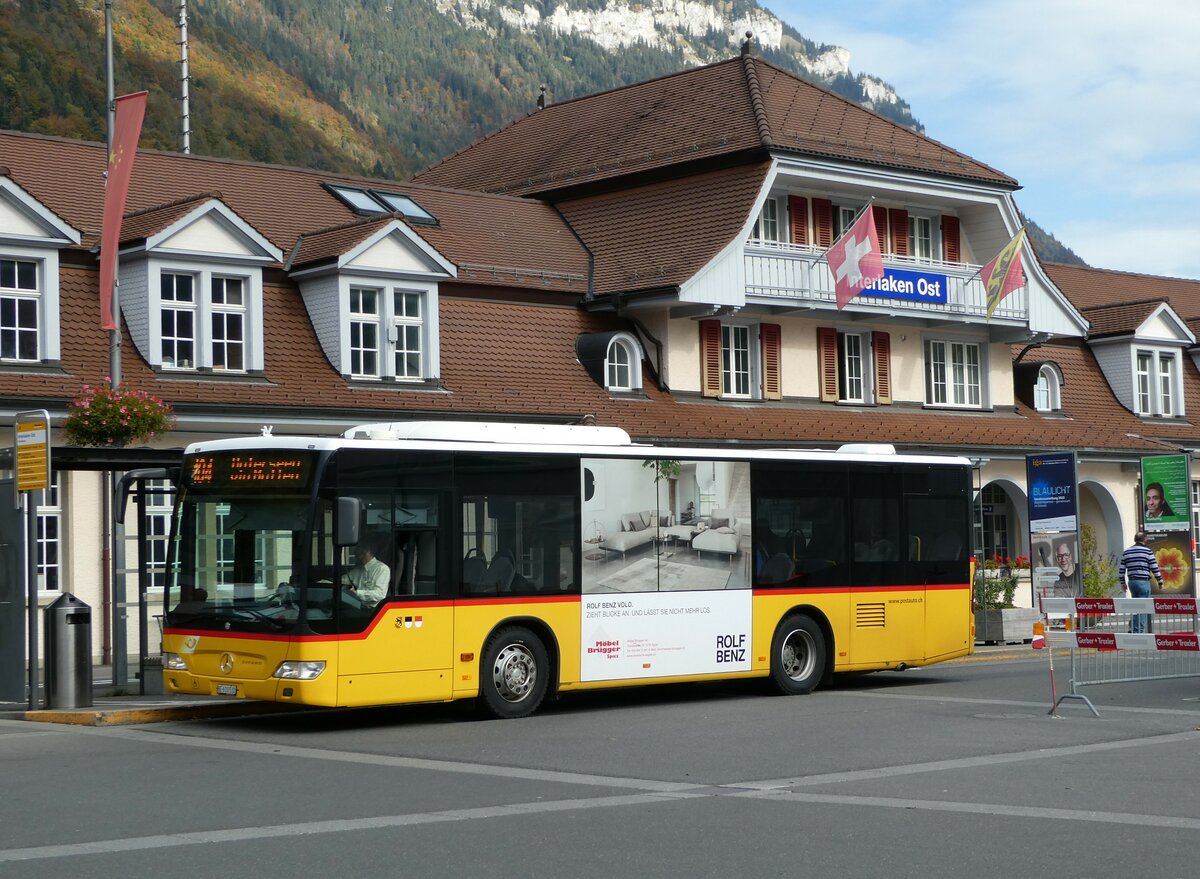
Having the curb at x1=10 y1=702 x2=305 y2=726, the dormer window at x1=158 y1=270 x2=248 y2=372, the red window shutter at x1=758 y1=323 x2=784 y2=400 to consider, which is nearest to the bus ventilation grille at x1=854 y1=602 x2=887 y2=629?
the curb at x1=10 y1=702 x2=305 y2=726

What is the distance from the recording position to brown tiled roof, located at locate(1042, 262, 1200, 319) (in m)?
46.4

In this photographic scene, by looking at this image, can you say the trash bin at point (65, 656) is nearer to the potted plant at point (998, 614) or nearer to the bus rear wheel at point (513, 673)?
the bus rear wheel at point (513, 673)

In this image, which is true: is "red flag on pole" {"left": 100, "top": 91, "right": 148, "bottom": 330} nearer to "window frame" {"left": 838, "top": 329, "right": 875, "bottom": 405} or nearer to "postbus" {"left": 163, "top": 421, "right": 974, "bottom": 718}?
"postbus" {"left": 163, "top": 421, "right": 974, "bottom": 718}

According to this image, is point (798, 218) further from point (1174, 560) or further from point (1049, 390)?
point (1174, 560)

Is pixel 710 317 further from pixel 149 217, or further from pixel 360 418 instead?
pixel 149 217

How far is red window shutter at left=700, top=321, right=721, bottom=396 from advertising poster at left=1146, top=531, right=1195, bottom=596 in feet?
31.5

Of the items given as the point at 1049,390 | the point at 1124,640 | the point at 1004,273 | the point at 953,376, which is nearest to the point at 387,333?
the point at 1004,273

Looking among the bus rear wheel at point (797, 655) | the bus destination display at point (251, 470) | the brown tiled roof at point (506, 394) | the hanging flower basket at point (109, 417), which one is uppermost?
the brown tiled roof at point (506, 394)

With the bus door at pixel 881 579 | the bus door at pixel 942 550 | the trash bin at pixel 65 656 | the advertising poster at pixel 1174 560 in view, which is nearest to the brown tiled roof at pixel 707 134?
the advertising poster at pixel 1174 560

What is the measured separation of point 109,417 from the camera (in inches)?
810

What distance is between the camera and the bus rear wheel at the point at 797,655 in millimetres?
20016

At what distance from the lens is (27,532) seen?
Result: 59.2 feet

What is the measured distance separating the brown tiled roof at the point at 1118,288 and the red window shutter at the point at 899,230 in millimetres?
9472

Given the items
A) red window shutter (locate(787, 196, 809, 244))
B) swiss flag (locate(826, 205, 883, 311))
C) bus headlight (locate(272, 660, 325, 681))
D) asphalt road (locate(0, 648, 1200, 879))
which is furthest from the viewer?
red window shutter (locate(787, 196, 809, 244))
